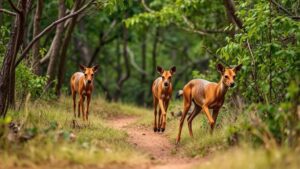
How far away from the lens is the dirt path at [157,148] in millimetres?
11648

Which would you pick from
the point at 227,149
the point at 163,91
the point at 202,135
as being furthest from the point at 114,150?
the point at 163,91

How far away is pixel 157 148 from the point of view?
1434 centimetres

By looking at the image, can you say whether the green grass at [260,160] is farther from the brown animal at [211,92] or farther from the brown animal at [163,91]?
the brown animal at [163,91]

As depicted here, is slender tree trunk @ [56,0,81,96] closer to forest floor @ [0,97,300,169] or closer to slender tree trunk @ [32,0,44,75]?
slender tree trunk @ [32,0,44,75]

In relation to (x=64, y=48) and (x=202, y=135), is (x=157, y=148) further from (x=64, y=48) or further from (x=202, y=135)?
(x=64, y=48)

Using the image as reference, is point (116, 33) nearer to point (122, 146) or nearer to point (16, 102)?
point (16, 102)

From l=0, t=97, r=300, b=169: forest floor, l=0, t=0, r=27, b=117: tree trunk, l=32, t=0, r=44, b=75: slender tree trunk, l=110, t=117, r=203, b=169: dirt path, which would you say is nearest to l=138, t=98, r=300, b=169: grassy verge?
l=0, t=97, r=300, b=169: forest floor

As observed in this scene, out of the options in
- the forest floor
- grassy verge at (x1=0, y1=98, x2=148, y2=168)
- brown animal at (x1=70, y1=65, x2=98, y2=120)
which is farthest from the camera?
brown animal at (x1=70, y1=65, x2=98, y2=120)

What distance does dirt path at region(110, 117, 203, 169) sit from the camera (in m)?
11.6

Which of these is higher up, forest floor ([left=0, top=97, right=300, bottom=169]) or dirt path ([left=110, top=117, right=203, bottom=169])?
forest floor ([left=0, top=97, right=300, bottom=169])

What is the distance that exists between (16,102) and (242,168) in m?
9.26

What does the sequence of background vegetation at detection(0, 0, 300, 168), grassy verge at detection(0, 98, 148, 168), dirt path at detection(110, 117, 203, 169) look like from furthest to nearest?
dirt path at detection(110, 117, 203, 169) → background vegetation at detection(0, 0, 300, 168) → grassy verge at detection(0, 98, 148, 168)

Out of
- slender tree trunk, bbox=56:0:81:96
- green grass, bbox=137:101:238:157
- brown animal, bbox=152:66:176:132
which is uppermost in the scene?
slender tree trunk, bbox=56:0:81:96

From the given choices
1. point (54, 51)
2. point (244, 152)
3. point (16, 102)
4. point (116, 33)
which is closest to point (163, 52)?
point (116, 33)
